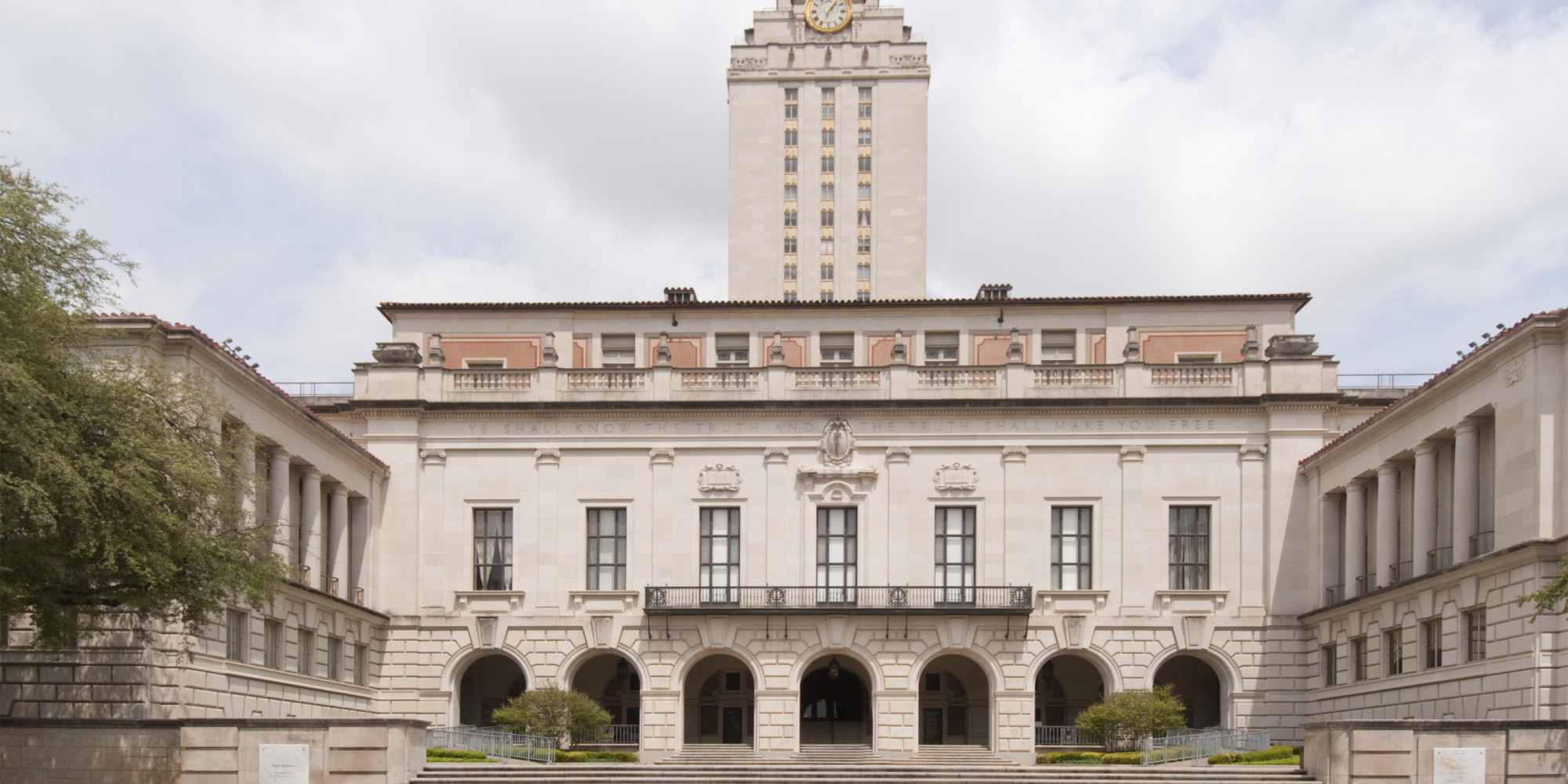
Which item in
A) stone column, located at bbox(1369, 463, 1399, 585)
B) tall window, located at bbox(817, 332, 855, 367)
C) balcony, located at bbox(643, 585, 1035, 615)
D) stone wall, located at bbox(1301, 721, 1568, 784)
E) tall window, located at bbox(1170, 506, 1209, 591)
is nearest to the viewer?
stone wall, located at bbox(1301, 721, 1568, 784)

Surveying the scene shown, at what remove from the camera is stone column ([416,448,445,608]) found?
50.5 metres

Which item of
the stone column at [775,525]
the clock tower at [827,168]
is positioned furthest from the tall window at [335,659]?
the clock tower at [827,168]

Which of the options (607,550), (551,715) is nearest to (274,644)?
(551,715)

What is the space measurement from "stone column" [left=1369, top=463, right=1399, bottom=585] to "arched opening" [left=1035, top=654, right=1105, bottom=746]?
41.0ft

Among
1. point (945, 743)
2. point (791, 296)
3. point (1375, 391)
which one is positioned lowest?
point (945, 743)

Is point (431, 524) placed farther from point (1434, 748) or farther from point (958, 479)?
point (1434, 748)

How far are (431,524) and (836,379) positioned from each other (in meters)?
13.8

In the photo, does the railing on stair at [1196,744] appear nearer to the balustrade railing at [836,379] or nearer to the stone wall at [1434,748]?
the stone wall at [1434,748]

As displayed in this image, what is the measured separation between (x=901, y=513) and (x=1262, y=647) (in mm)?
11800

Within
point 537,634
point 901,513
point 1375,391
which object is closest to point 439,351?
point 537,634


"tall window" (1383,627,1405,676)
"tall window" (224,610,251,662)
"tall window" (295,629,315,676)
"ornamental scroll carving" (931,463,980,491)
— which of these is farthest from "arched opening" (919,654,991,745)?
"tall window" (224,610,251,662)

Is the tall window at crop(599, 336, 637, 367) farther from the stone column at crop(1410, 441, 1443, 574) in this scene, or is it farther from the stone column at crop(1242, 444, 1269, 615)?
the stone column at crop(1410, 441, 1443, 574)

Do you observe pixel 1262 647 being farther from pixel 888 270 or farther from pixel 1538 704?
pixel 888 270

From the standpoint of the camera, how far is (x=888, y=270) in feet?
309
